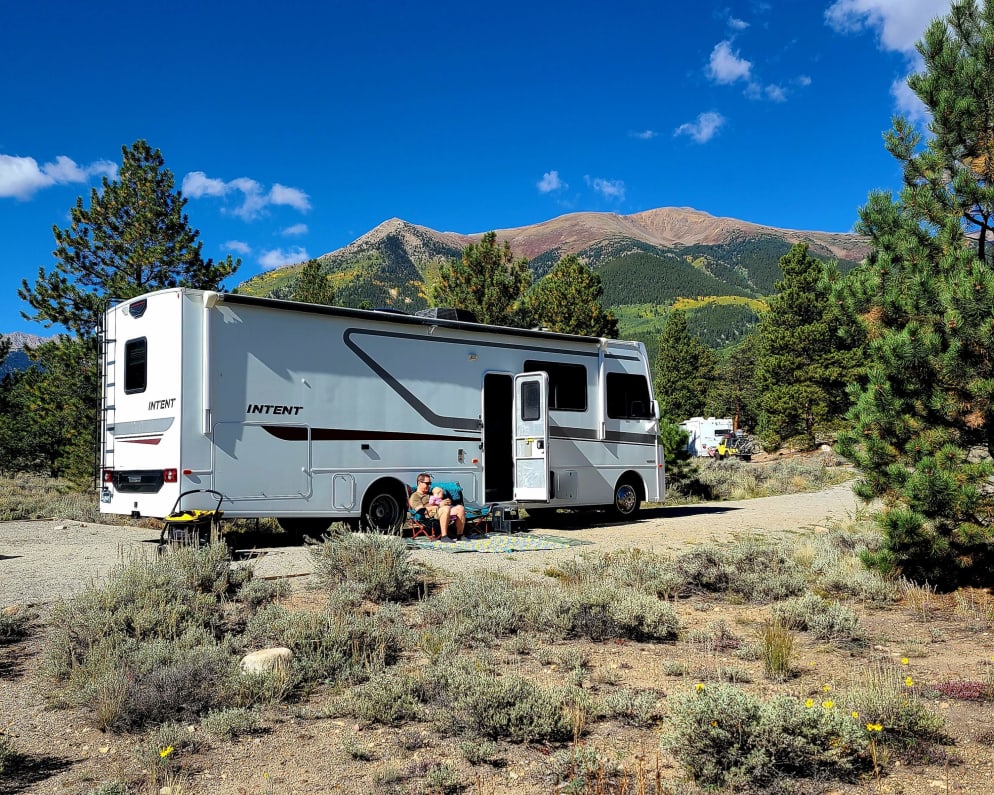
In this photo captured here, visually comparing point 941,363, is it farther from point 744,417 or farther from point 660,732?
point 744,417

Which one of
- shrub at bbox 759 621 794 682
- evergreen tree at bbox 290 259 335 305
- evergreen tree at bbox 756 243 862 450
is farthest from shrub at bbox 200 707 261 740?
evergreen tree at bbox 756 243 862 450

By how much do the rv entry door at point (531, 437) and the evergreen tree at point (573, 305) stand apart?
12.8 meters

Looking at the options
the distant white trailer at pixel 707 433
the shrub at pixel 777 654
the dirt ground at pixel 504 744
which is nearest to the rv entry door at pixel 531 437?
the dirt ground at pixel 504 744

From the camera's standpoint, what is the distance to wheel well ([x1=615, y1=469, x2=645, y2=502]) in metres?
13.7

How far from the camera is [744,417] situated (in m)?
60.1

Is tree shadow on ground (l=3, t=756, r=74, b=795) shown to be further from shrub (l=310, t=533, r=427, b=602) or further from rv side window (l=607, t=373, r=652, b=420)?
rv side window (l=607, t=373, r=652, b=420)

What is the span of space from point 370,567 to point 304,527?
4.47 metres

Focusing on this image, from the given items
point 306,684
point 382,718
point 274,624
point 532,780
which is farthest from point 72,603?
point 532,780

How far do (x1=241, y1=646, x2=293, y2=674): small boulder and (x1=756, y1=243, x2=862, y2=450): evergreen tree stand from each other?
32559 mm

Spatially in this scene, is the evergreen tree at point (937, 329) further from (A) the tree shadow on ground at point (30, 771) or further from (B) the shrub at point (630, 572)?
(A) the tree shadow on ground at point (30, 771)

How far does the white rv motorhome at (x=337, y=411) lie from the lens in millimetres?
9266

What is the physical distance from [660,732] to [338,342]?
24.0 ft

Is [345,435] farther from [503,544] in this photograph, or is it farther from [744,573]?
[744,573]

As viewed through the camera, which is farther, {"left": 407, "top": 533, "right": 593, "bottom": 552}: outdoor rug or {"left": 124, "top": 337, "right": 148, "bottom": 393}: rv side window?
{"left": 407, "top": 533, "right": 593, "bottom": 552}: outdoor rug
